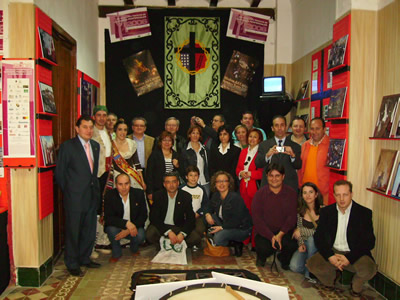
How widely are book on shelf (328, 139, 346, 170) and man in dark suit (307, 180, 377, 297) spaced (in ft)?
0.97

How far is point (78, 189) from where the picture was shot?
3281mm

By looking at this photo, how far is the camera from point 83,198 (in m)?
3.31

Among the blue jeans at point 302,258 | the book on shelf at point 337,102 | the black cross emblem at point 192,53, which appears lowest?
the blue jeans at point 302,258

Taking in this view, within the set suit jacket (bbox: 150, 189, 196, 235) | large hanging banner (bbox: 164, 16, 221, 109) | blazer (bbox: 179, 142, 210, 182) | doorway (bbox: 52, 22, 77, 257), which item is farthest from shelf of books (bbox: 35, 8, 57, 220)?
large hanging banner (bbox: 164, 16, 221, 109)

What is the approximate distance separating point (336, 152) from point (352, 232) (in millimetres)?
717

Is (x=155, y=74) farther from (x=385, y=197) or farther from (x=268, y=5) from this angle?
(x=385, y=197)

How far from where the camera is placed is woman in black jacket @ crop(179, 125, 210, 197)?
441 cm

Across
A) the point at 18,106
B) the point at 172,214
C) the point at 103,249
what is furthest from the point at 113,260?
the point at 18,106

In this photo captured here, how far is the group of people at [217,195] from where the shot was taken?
307 cm

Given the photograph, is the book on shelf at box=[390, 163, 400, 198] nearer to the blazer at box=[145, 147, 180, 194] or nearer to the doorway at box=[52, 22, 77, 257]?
the blazer at box=[145, 147, 180, 194]

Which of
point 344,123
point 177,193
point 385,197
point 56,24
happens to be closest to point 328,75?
point 344,123

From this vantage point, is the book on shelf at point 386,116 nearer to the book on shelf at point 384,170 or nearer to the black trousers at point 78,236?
the book on shelf at point 384,170

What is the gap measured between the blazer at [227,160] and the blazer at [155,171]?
619 millimetres

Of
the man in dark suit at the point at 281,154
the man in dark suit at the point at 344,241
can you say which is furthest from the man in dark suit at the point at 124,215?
the man in dark suit at the point at 344,241
